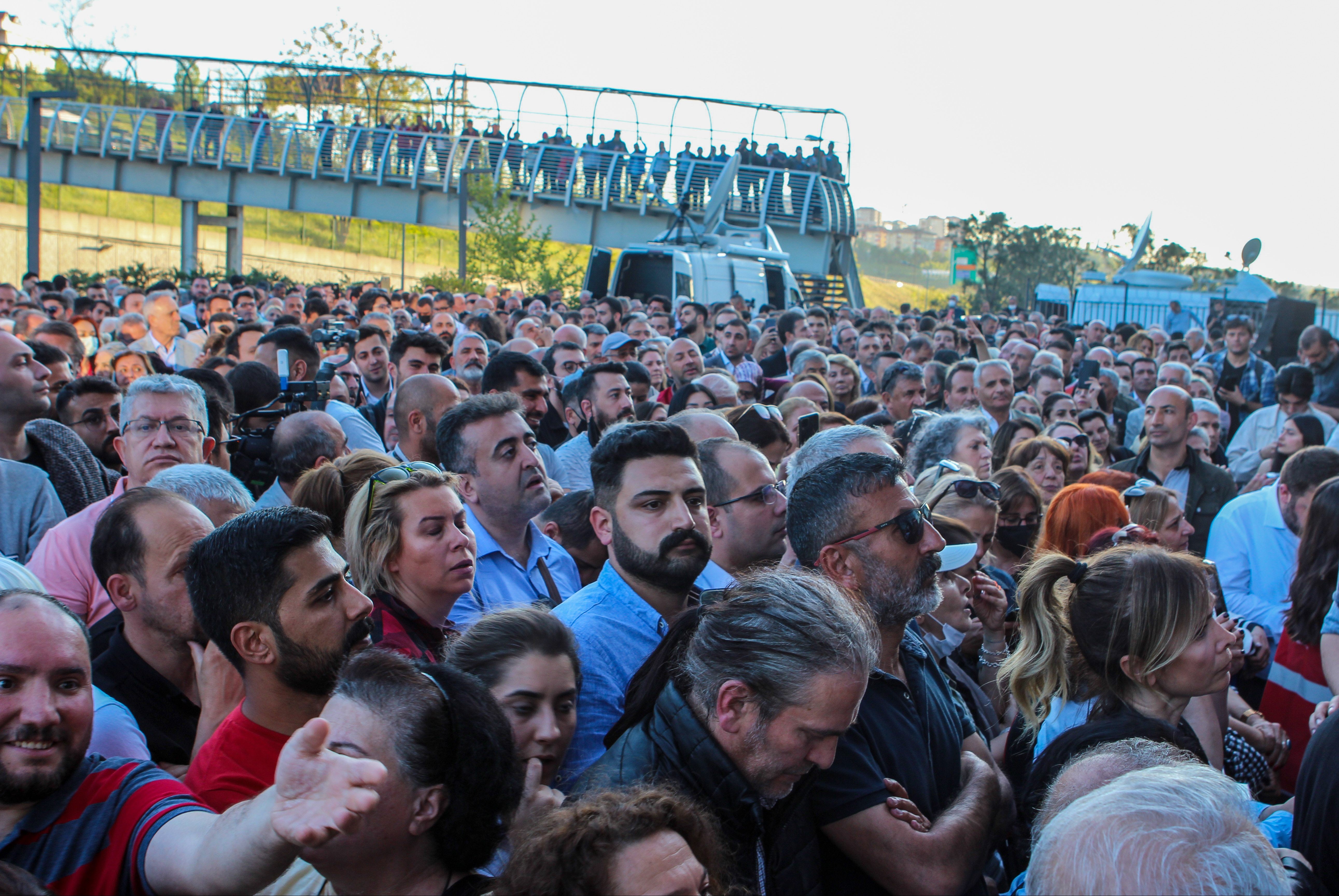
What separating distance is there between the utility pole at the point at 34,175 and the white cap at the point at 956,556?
51.2 feet

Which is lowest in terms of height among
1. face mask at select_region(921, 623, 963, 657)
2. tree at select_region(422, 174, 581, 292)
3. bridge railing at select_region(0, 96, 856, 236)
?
face mask at select_region(921, 623, 963, 657)

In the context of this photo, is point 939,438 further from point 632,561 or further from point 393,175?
point 393,175

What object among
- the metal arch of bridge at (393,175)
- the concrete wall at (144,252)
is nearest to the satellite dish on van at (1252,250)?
the metal arch of bridge at (393,175)

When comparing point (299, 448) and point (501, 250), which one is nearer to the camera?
point (299, 448)

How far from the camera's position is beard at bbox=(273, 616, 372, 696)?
2537 millimetres

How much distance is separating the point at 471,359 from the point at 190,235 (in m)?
33.5

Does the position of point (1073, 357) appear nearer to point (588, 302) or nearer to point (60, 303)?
point (588, 302)

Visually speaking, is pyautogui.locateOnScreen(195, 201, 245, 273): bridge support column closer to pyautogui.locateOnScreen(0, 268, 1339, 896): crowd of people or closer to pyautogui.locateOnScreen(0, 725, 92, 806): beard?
pyautogui.locateOnScreen(0, 268, 1339, 896): crowd of people

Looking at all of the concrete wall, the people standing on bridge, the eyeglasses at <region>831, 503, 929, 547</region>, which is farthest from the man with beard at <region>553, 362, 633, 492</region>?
the concrete wall

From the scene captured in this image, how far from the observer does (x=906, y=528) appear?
298 centimetres

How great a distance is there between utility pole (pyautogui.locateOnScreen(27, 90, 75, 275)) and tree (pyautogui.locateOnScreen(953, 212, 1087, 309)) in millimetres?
34676

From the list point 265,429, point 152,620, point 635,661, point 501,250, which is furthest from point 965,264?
point 152,620

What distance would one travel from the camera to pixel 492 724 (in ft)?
7.12

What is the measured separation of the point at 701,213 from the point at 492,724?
2964 cm
